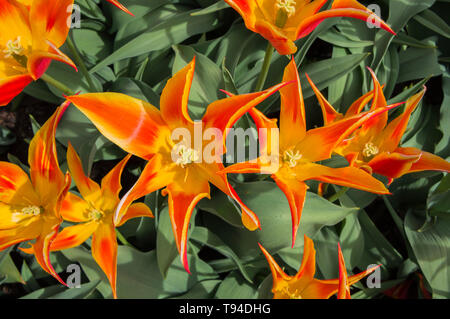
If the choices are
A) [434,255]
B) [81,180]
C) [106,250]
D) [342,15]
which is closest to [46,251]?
[106,250]

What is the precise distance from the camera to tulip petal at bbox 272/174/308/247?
59 centimetres

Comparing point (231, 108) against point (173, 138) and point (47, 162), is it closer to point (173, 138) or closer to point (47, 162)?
point (173, 138)

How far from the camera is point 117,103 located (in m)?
0.63

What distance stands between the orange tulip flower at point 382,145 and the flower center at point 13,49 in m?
0.58

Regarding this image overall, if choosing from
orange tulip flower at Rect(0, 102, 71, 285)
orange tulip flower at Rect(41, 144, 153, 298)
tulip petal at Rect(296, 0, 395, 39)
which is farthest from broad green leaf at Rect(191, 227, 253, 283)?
tulip petal at Rect(296, 0, 395, 39)

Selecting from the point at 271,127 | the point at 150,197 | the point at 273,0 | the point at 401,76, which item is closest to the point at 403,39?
the point at 401,76

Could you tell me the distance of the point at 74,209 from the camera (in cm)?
85

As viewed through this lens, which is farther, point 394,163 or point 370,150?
point 370,150

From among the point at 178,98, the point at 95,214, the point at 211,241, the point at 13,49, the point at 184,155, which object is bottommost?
the point at 211,241

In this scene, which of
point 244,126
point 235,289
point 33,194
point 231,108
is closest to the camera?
point 231,108

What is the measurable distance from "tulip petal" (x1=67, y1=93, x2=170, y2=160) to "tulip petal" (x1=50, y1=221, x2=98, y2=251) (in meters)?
0.24

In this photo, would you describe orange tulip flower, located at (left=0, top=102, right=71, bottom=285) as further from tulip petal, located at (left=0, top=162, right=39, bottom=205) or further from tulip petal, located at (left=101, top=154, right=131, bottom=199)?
tulip petal, located at (left=101, top=154, right=131, bottom=199)

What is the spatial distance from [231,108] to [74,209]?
1.48 ft
